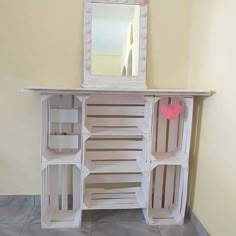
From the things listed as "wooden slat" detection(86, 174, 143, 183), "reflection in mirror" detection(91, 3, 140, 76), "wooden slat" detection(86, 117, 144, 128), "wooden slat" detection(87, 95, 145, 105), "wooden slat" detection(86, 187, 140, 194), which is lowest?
"wooden slat" detection(86, 187, 140, 194)

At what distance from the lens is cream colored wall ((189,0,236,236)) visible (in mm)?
1542

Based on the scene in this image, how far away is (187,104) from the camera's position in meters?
1.94

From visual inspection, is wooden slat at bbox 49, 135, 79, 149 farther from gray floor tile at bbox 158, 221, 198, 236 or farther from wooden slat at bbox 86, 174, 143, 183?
gray floor tile at bbox 158, 221, 198, 236

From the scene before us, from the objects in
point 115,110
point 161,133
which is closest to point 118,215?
point 161,133

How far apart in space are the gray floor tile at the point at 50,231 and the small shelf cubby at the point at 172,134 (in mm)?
712

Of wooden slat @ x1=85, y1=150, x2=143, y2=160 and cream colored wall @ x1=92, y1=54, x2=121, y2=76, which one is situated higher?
cream colored wall @ x1=92, y1=54, x2=121, y2=76

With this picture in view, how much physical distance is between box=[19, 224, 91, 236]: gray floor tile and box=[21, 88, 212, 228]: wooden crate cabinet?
0.05 metres

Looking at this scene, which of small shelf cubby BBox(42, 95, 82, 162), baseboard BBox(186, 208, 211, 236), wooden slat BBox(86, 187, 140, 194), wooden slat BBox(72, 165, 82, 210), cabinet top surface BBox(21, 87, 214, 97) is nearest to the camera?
cabinet top surface BBox(21, 87, 214, 97)

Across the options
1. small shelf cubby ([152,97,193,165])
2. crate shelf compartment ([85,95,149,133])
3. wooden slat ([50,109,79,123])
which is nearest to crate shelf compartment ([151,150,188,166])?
small shelf cubby ([152,97,193,165])

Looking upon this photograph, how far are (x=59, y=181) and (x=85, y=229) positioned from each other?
0.41 m

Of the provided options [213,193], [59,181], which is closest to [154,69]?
[213,193]

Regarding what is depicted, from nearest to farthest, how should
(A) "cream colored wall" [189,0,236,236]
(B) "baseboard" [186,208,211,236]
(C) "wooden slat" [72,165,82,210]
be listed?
1. (A) "cream colored wall" [189,0,236,236]
2. (B) "baseboard" [186,208,211,236]
3. (C) "wooden slat" [72,165,82,210]

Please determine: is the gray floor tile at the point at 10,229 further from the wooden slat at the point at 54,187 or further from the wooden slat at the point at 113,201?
the wooden slat at the point at 113,201

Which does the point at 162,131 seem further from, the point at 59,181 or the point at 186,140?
the point at 59,181
